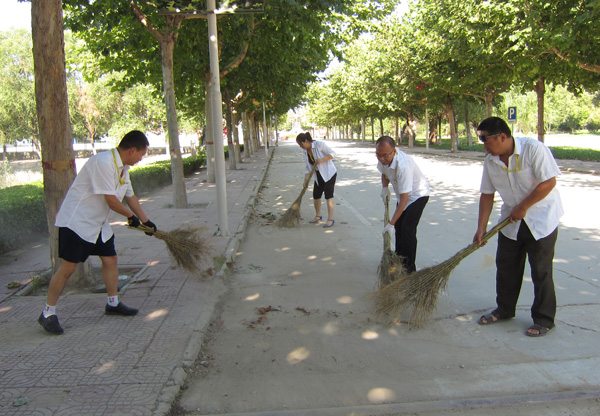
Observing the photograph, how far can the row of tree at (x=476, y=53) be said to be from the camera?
50.2ft

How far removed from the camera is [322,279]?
5.73 meters

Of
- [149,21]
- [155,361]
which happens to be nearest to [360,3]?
[149,21]

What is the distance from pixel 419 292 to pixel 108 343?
2671 millimetres

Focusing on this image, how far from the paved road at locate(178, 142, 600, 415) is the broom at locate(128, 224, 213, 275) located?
1.64ft

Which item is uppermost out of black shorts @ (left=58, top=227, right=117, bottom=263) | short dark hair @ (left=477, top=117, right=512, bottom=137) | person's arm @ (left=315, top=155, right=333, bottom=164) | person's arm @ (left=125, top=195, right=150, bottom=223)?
short dark hair @ (left=477, top=117, right=512, bottom=137)

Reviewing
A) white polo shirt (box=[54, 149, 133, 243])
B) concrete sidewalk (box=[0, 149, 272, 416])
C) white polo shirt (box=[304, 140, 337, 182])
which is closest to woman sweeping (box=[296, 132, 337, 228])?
white polo shirt (box=[304, 140, 337, 182])

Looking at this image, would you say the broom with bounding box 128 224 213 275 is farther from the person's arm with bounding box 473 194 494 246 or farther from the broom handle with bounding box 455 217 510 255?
the person's arm with bounding box 473 194 494 246

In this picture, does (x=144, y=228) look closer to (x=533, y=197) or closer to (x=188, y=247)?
(x=188, y=247)

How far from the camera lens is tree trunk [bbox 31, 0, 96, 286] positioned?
184 inches

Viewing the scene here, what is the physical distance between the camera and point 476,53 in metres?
18.4

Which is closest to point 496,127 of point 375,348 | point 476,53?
point 375,348

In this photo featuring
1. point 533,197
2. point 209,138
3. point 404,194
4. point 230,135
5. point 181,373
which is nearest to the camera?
point 181,373

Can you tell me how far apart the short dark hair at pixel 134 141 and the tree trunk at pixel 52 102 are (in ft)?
3.52

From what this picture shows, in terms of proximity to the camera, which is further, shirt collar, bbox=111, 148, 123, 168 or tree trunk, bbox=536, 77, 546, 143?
tree trunk, bbox=536, 77, 546, 143
